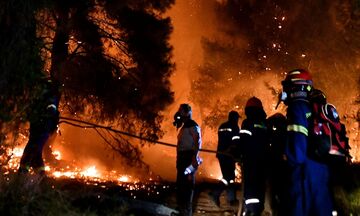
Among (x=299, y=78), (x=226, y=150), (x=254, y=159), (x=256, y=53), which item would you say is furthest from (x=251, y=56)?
(x=299, y=78)

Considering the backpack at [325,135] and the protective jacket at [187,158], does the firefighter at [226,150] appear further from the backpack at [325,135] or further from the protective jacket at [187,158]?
the backpack at [325,135]

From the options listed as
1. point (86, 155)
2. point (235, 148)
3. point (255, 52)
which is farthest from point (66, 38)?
point (255, 52)

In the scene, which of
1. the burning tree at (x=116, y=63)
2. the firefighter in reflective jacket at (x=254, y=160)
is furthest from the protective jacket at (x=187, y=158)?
the burning tree at (x=116, y=63)

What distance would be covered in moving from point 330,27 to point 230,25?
1013cm

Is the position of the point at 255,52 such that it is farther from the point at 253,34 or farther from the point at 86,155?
the point at 86,155

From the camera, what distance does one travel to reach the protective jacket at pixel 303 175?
4.41m

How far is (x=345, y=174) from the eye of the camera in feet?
22.6

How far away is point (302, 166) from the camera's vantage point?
15.0 ft

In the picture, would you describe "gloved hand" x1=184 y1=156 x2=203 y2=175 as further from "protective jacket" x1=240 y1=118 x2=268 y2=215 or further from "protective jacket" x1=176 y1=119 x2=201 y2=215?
"protective jacket" x1=240 y1=118 x2=268 y2=215

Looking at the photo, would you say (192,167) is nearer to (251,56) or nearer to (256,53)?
(256,53)

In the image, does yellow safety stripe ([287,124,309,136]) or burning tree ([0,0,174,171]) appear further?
burning tree ([0,0,174,171])

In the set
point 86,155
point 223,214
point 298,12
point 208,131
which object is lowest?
point 223,214

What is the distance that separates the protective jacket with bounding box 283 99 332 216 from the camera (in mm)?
4410

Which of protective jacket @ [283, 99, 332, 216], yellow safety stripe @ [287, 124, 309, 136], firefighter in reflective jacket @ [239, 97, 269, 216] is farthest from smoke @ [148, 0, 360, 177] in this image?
yellow safety stripe @ [287, 124, 309, 136]
